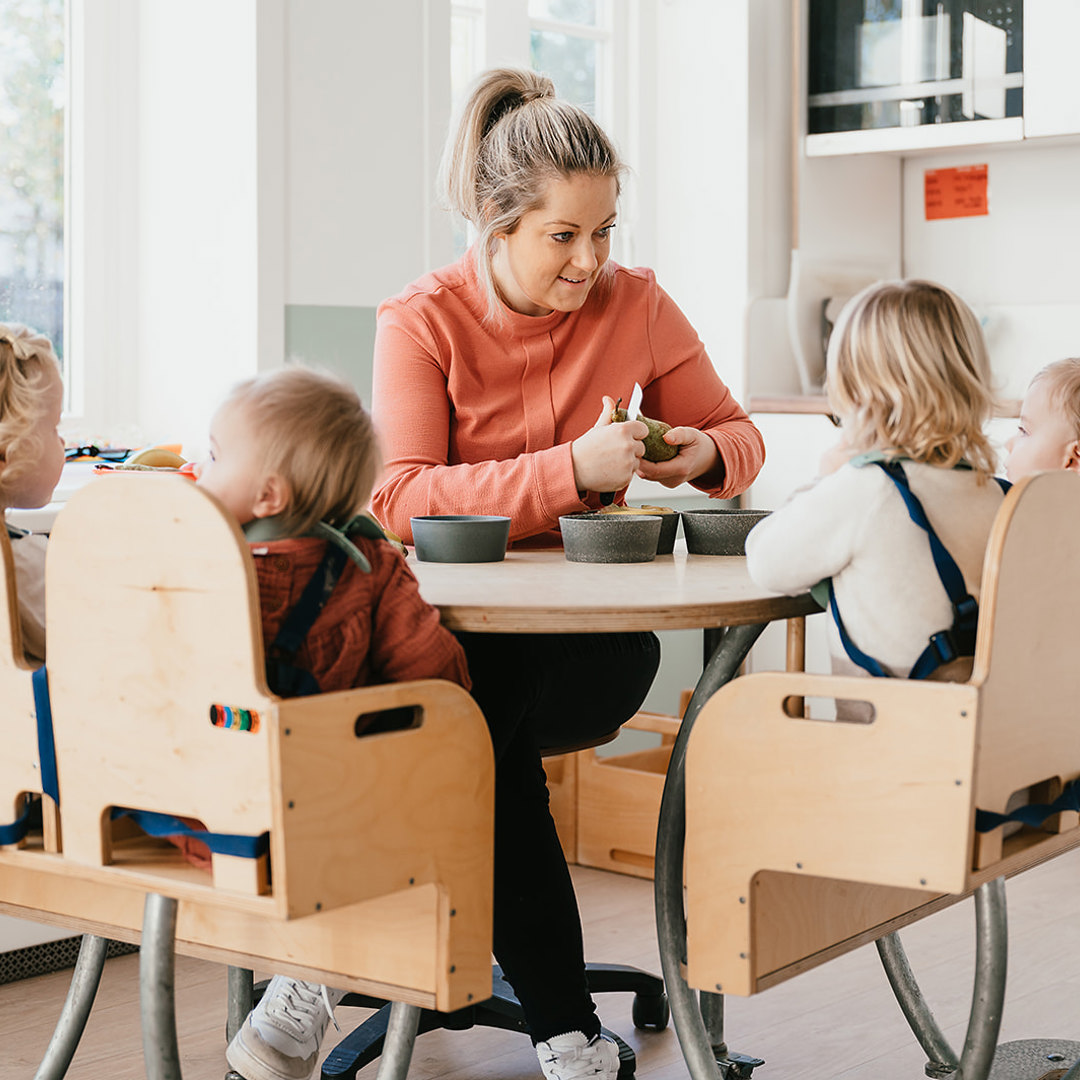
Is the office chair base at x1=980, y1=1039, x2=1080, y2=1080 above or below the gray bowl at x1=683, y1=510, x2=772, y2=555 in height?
below

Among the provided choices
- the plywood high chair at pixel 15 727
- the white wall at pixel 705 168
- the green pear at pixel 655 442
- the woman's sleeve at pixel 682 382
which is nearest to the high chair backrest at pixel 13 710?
the plywood high chair at pixel 15 727

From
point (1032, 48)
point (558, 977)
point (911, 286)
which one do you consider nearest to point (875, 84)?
point (1032, 48)

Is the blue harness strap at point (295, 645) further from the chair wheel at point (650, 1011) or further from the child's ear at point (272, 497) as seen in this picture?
the chair wheel at point (650, 1011)

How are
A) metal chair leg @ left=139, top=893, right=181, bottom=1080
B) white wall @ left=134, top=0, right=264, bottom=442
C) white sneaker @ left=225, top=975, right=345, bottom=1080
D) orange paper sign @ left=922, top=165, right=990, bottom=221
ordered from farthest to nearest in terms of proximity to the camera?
orange paper sign @ left=922, top=165, right=990, bottom=221 < white wall @ left=134, top=0, right=264, bottom=442 < white sneaker @ left=225, top=975, right=345, bottom=1080 < metal chair leg @ left=139, top=893, right=181, bottom=1080

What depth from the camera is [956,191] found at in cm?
406

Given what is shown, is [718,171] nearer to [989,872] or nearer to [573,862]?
[573,862]

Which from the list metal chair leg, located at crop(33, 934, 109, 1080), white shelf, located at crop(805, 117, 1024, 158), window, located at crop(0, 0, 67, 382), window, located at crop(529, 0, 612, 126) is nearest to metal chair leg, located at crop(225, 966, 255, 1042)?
metal chair leg, located at crop(33, 934, 109, 1080)

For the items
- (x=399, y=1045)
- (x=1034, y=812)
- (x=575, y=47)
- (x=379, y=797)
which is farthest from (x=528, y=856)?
(x=575, y=47)

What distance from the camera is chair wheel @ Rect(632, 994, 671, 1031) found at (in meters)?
2.22

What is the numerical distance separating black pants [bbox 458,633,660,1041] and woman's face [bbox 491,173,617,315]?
0.51 meters

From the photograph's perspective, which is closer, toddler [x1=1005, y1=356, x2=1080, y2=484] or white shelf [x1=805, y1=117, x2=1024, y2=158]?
toddler [x1=1005, y1=356, x2=1080, y2=484]

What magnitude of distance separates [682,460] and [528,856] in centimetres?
53

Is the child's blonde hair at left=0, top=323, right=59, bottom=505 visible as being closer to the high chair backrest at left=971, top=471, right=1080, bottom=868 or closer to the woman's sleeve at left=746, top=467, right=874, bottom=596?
the woman's sleeve at left=746, top=467, right=874, bottom=596

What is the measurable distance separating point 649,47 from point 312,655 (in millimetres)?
3006
